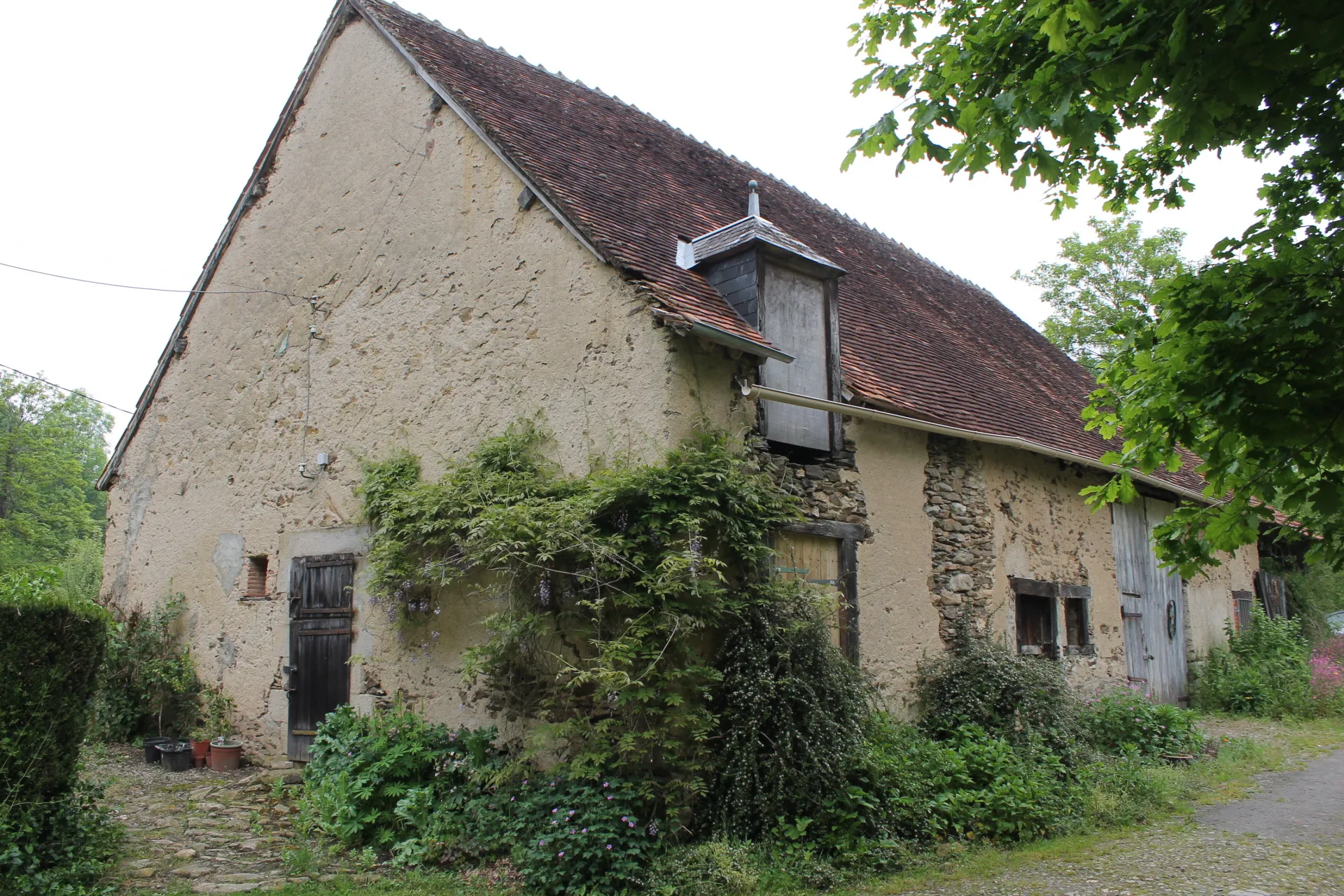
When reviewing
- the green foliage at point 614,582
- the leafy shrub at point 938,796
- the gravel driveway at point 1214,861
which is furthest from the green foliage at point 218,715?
the gravel driveway at point 1214,861

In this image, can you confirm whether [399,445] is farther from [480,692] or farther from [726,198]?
[726,198]

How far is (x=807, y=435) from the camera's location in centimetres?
738

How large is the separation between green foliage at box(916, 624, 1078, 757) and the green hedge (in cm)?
605

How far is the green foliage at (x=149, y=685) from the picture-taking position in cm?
943

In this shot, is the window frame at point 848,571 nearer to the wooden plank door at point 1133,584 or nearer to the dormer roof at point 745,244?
the dormer roof at point 745,244

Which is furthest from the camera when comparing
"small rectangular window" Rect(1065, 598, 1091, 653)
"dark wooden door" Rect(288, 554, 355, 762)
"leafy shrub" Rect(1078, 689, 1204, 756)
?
"small rectangular window" Rect(1065, 598, 1091, 653)

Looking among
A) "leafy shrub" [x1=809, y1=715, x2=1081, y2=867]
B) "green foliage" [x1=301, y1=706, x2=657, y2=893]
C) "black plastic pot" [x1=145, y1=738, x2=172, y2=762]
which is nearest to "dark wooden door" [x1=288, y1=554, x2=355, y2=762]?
"green foliage" [x1=301, y1=706, x2=657, y2=893]

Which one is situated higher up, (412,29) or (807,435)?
(412,29)

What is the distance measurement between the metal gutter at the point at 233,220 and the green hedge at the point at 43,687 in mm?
5623

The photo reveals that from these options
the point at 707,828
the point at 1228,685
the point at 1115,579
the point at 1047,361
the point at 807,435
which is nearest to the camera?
the point at 707,828

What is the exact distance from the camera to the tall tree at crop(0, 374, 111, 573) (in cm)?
2648

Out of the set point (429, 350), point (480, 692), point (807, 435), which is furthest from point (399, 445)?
point (807, 435)

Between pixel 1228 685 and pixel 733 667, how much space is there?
360 inches

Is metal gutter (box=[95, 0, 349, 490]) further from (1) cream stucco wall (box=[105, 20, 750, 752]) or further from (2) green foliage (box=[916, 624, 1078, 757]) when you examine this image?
(2) green foliage (box=[916, 624, 1078, 757])
